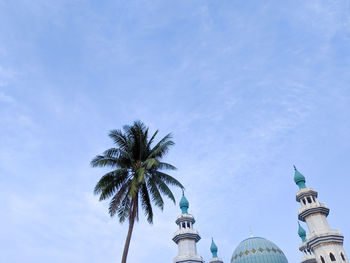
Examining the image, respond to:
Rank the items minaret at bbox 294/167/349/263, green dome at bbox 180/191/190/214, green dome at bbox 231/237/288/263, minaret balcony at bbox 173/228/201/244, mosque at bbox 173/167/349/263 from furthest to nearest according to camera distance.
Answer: green dome at bbox 180/191/190/214 < green dome at bbox 231/237/288/263 < minaret balcony at bbox 173/228/201/244 < mosque at bbox 173/167/349/263 < minaret at bbox 294/167/349/263

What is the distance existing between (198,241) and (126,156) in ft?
140

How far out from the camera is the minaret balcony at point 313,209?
59062 millimetres

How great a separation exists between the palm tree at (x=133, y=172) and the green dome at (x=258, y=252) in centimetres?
4276

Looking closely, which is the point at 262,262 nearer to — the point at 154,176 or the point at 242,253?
the point at 242,253

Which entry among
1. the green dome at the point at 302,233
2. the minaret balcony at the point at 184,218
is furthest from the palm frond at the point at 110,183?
the green dome at the point at 302,233

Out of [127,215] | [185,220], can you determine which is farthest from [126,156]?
[185,220]

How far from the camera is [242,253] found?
216 ft

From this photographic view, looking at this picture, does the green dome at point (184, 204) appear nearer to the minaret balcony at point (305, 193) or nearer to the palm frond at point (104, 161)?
the minaret balcony at point (305, 193)

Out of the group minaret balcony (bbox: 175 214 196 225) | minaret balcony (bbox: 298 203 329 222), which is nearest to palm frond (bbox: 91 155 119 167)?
minaret balcony (bbox: 175 214 196 225)

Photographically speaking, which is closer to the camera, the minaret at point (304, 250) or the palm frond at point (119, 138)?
the palm frond at point (119, 138)

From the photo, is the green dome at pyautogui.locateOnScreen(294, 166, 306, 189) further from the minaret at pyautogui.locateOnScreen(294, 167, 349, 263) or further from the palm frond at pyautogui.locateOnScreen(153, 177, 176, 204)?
the palm frond at pyautogui.locateOnScreen(153, 177, 176, 204)

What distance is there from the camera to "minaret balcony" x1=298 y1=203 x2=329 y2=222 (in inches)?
2325

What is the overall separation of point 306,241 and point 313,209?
8.39 meters

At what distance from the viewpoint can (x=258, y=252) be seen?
2532 inches
